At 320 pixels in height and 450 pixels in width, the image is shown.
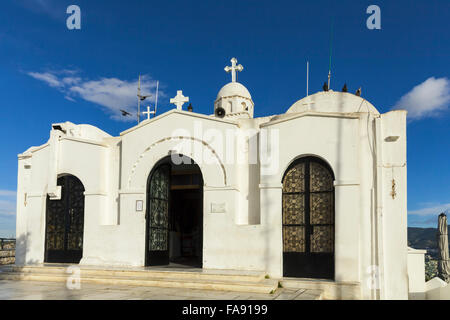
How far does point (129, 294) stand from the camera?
8922 mm

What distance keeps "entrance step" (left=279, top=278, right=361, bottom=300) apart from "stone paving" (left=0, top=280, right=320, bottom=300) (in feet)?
0.87

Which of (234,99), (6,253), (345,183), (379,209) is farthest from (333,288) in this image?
(6,253)

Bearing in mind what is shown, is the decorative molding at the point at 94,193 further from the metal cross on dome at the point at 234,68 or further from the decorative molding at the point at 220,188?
the metal cross on dome at the point at 234,68

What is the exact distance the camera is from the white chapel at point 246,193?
9617 millimetres

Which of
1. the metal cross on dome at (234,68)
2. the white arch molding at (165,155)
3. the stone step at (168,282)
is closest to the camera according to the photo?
the stone step at (168,282)

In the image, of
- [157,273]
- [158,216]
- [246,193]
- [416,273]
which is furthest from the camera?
[158,216]

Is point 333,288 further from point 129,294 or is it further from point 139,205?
point 139,205

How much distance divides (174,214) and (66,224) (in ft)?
14.0

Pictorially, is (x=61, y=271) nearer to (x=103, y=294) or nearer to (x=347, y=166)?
(x=103, y=294)

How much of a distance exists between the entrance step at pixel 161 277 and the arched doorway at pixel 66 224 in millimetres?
1112

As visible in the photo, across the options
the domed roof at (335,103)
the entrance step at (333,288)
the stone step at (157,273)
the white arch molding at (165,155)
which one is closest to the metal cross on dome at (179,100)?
the white arch molding at (165,155)

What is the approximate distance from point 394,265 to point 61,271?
28.3ft

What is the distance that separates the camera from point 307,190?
10258 millimetres
